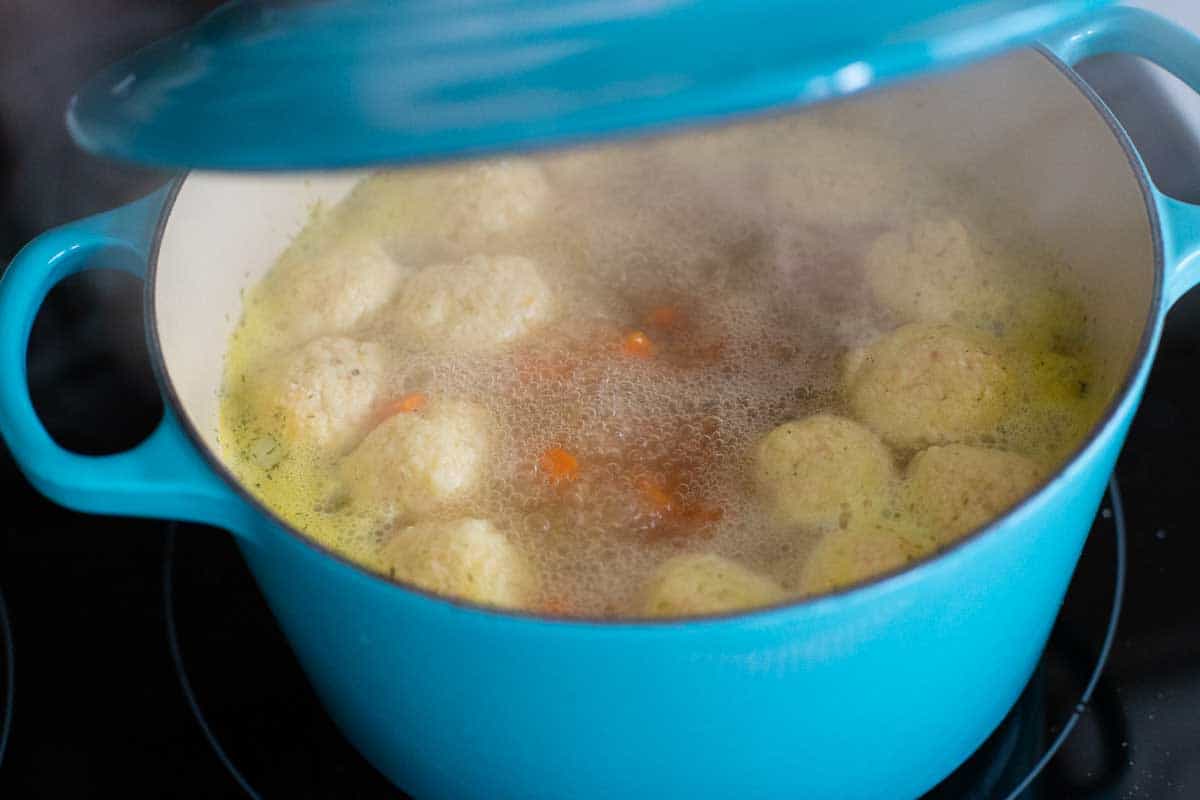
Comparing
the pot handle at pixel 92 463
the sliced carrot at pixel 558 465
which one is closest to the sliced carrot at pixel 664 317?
the sliced carrot at pixel 558 465

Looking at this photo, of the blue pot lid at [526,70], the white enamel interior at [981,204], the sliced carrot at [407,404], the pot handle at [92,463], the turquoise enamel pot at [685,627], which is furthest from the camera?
the sliced carrot at [407,404]

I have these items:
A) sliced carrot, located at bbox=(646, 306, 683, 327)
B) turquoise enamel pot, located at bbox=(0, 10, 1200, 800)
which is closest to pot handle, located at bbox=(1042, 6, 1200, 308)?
turquoise enamel pot, located at bbox=(0, 10, 1200, 800)

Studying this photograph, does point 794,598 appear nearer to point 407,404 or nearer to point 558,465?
point 558,465

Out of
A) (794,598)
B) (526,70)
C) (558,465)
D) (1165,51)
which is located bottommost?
(558,465)

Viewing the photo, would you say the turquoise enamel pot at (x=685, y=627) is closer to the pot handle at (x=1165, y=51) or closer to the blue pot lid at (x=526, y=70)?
the pot handle at (x=1165, y=51)

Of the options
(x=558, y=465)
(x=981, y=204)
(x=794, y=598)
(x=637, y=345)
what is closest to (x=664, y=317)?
(x=637, y=345)

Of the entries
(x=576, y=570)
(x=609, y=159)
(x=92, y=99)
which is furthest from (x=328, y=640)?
(x=609, y=159)
